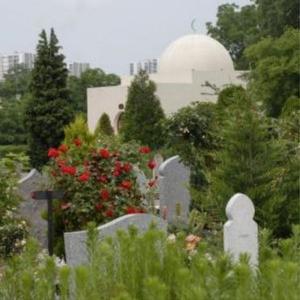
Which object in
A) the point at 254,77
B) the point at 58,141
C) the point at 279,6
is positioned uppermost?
the point at 279,6

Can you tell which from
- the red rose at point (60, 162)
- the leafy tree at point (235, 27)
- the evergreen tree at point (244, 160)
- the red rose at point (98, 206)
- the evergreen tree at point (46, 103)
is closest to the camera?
the evergreen tree at point (244, 160)

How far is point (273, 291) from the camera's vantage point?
74.6 inches

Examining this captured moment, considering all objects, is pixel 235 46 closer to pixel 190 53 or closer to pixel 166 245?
pixel 190 53

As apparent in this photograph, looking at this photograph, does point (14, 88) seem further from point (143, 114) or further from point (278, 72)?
point (278, 72)

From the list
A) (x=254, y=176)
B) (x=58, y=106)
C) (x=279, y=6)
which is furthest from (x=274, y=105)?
(x=254, y=176)

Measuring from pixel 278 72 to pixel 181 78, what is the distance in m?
6.96

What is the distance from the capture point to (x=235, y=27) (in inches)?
1757

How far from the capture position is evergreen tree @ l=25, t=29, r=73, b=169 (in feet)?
81.8

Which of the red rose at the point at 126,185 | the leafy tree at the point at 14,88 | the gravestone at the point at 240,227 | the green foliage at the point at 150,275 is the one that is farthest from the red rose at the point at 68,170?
the leafy tree at the point at 14,88

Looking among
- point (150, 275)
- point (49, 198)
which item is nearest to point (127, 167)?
point (49, 198)

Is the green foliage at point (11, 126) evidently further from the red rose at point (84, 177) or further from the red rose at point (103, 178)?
the red rose at point (84, 177)

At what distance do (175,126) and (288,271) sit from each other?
1037 cm

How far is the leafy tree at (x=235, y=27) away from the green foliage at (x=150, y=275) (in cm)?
4048

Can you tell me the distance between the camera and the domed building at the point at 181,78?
30.2 meters
